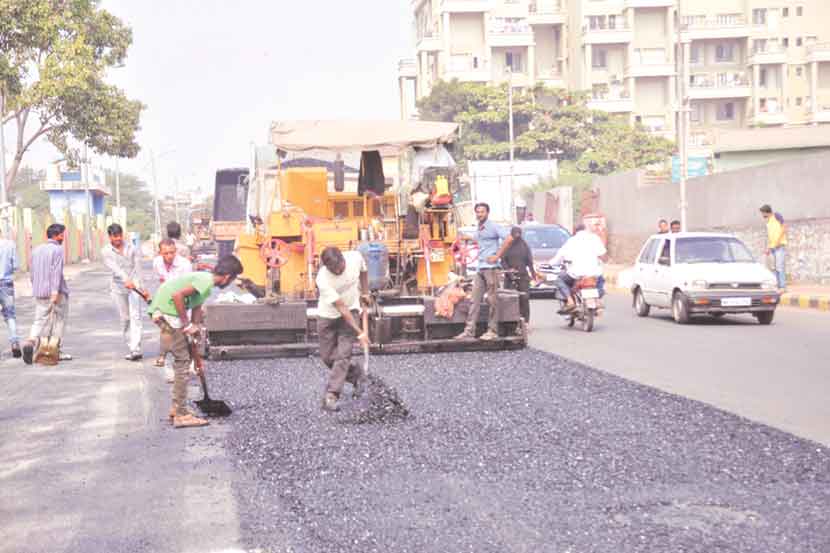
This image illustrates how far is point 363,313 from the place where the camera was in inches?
418

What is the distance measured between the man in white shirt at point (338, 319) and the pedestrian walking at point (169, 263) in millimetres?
3389

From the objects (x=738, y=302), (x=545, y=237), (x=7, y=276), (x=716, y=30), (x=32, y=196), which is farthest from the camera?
(x=32, y=196)

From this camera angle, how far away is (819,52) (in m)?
84.9

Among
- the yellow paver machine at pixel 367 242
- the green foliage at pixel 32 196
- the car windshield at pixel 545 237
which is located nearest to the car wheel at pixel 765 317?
the yellow paver machine at pixel 367 242

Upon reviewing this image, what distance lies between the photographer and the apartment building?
8650 cm

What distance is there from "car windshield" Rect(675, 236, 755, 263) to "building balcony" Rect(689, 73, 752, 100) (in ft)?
233

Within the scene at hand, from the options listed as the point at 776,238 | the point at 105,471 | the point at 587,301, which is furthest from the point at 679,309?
the point at 105,471

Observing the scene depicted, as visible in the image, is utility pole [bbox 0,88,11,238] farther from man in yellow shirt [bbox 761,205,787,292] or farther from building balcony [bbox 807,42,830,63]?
building balcony [bbox 807,42,830,63]

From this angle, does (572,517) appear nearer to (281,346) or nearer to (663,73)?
(281,346)

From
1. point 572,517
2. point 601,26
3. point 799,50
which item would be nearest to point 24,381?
point 572,517

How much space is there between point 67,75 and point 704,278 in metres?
21.3

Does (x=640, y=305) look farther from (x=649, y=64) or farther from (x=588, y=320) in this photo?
(x=649, y=64)

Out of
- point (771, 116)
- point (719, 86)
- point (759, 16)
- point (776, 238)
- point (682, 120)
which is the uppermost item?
point (759, 16)

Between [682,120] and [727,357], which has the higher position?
[682,120]
